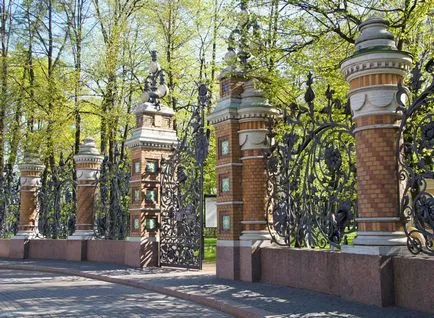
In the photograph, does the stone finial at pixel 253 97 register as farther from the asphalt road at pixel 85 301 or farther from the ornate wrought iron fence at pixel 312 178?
the asphalt road at pixel 85 301

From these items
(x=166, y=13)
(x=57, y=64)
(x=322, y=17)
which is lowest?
(x=322, y=17)

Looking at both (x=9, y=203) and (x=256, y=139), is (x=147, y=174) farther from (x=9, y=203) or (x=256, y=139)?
(x=9, y=203)

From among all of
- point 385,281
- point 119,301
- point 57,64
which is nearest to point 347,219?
point 385,281

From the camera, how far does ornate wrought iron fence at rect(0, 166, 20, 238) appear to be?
2028cm

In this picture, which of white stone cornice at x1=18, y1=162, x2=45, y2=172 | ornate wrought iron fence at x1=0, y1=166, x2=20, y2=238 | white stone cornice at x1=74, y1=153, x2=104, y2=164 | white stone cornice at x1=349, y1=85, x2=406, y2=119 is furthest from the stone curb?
ornate wrought iron fence at x1=0, y1=166, x2=20, y2=238

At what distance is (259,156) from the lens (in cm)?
1070

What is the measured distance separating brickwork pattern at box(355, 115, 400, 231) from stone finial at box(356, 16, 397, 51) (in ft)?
3.39

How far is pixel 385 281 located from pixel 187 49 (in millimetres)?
15802

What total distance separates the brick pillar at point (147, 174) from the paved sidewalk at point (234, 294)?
79cm

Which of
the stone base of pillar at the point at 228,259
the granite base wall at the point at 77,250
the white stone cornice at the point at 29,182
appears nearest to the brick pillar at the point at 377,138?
the stone base of pillar at the point at 228,259

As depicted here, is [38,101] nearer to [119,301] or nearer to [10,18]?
[10,18]

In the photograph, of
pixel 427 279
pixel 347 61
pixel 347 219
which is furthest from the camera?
pixel 347 219

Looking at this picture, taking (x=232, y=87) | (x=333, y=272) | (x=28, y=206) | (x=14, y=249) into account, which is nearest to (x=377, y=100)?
(x=333, y=272)

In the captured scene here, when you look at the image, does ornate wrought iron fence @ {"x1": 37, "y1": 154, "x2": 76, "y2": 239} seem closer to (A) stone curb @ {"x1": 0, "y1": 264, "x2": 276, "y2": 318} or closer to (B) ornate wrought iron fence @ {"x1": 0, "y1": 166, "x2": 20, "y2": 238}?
(B) ornate wrought iron fence @ {"x1": 0, "y1": 166, "x2": 20, "y2": 238}
